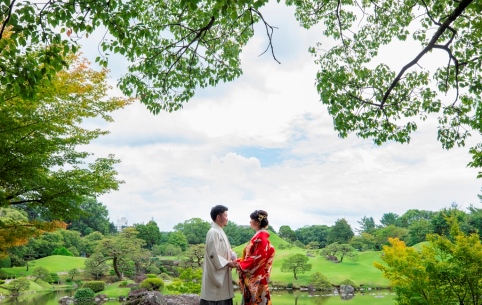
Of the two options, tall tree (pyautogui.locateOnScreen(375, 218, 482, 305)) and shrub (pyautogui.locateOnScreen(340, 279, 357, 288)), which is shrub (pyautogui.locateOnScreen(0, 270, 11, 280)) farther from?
tall tree (pyautogui.locateOnScreen(375, 218, 482, 305))

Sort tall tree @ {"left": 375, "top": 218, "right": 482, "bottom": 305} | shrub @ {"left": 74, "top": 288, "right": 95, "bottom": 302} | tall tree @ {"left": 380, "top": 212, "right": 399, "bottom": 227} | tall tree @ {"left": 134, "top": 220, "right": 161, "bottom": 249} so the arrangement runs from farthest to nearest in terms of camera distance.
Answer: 1. tall tree @ {"left": 380, "top": 212, "right": 399, "bottom": 227}
2. tall tree @ {"left": 134, "top": 220, "right": 161, "bottom": 249}
3. shrub @ {"left": 74, "top": 288, "right": 95, "bottom": 302}
4. tall tree @ {"left": 375, "top": 218, "right": 482, "bottom": 305}

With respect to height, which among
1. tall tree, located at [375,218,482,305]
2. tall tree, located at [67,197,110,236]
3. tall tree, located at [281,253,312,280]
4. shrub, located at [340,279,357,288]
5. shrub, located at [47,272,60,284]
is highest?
tall tree, located at [67,197,110,236]

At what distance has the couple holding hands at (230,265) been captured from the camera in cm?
403

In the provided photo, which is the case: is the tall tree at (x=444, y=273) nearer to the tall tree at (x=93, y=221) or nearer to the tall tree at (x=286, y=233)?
the tall tree at (x=286, y=233)

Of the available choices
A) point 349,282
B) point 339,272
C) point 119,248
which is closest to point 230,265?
point 119,248

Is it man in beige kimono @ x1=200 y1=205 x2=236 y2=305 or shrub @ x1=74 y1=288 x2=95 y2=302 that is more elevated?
man in beige kimono @ x1=200 y1=205 x2=236 y2=305

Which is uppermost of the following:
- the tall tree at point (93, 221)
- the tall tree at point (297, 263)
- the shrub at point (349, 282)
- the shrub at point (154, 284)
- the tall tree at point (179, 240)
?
the tall tree at point (93, 221)

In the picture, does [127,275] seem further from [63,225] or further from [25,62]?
[25,62]

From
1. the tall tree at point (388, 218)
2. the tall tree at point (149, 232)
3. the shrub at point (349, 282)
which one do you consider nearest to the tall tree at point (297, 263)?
the shrub at point (349, 282)

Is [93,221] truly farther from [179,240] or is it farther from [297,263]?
[297,263]

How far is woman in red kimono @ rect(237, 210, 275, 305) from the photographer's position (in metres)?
4.26

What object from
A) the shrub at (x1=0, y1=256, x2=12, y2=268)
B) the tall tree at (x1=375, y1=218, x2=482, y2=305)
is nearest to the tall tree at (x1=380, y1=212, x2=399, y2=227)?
the shrub at (x1=0, y1=256, x2=12, y2=268)

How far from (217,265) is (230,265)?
5.6 inches

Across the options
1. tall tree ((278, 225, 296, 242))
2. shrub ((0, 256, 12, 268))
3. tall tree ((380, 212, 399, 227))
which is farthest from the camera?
tall tree ((380, 212, 399, 227))
